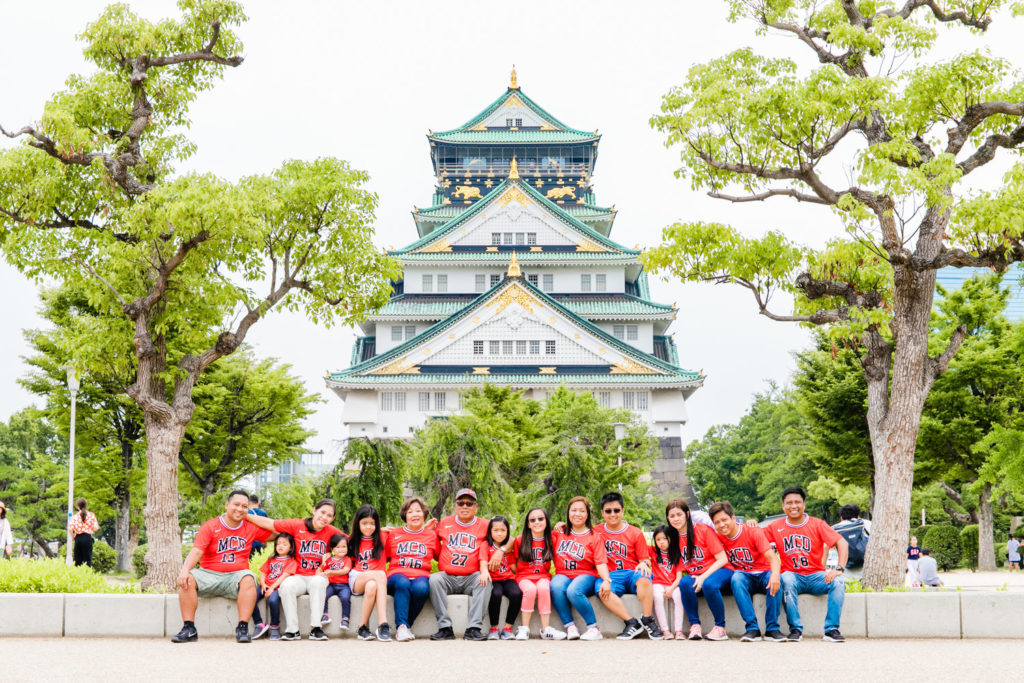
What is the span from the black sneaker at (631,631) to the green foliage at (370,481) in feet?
21.4

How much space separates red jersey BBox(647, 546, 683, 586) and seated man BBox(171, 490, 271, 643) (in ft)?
11.1

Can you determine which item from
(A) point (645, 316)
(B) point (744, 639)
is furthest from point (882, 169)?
(A) point (645, 316)

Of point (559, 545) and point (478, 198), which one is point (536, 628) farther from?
point (478, 198)

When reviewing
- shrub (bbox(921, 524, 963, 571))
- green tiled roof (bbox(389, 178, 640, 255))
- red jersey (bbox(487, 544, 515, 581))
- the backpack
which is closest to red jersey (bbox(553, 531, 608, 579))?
red jersey (bbox(487, 544, 515, 581))

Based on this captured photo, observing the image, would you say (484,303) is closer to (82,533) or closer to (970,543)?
(970,543)

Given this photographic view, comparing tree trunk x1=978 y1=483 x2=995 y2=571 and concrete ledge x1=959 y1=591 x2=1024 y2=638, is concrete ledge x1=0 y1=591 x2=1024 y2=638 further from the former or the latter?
tree trunk x1=978 y1=483 x2=995 y2=571

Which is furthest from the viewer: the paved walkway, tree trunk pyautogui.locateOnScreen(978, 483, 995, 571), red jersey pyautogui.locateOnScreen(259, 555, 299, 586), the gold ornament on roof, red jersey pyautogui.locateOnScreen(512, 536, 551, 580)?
the gold ornament on roof

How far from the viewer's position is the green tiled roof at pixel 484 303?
A: 1503 inches

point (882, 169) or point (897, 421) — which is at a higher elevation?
point (882, 169)

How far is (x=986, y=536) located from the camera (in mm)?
25656

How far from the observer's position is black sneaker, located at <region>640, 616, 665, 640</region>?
28.3 ft

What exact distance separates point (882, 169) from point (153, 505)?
10.1 m

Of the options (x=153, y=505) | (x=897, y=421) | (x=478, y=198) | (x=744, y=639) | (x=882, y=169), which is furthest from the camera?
(x=478, y=198)

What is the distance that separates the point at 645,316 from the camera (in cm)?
4150
